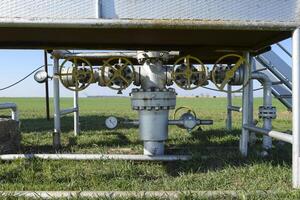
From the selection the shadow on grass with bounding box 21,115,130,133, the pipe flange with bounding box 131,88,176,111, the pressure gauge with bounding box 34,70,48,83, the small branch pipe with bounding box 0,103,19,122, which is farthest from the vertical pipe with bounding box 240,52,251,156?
the shadow on grass with bounding box 21,115,130,133

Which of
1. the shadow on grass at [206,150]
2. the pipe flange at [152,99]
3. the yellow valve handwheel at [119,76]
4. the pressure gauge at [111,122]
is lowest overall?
the shadow on grass at [206,150]

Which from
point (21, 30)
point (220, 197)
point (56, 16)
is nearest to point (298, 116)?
point (220, 197)

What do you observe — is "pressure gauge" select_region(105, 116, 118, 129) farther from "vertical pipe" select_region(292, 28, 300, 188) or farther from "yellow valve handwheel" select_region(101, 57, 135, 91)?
"vertical pipe" select_region(292, 28, 300, 188)

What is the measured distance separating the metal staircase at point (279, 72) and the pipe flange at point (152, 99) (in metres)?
2.65

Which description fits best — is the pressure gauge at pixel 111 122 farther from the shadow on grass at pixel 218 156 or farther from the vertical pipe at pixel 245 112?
the vertical pipe at pixel 245 112

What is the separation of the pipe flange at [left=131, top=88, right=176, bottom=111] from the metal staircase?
2.65 metres

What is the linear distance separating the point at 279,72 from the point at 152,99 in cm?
310

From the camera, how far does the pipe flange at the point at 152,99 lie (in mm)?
4266

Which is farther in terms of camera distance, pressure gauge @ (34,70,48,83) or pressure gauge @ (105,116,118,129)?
pressure gauge @ (34,70,48,83)

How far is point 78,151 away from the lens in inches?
206

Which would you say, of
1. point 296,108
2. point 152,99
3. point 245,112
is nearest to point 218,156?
point 245,112

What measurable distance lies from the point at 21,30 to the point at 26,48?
97 centimetres

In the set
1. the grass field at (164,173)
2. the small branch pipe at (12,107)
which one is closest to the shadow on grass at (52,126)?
the small branch pipe at (12,107)

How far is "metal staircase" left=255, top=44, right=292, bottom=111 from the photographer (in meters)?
6.27
